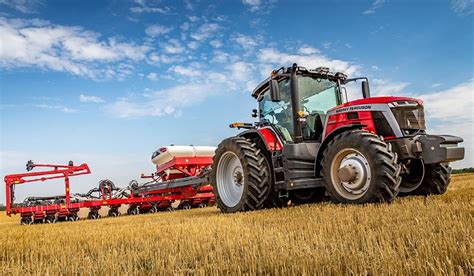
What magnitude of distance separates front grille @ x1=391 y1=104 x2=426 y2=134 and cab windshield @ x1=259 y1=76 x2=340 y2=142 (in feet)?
4.62

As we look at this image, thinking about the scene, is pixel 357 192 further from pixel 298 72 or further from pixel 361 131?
pixel 298 72

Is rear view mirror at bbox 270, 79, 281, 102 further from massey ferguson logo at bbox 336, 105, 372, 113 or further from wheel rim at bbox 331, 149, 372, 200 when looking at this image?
wheel rim at bbox 331, 149, 372, 200

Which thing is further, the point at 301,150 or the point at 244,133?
the point at 244,133

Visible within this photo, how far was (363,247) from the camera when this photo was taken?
2852 mm

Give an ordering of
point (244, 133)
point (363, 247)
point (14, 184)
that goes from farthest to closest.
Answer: point (14, 184)
point (244, 133)
point (363, 247)

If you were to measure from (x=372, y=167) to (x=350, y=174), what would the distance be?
0.39m

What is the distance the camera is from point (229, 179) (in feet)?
27.6

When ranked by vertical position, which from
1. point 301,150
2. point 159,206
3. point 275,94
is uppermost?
point 275,94

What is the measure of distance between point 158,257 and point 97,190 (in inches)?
463

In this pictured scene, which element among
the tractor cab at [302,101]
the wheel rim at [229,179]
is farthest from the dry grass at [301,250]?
the wheel rim at [229,179]

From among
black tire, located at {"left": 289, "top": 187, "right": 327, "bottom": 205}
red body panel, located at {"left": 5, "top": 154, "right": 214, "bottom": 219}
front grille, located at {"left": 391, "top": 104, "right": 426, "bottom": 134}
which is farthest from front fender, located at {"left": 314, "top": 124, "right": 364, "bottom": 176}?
red body panel, located at {"left": 5, "top": 154, "right": 214, "bottom": 219}

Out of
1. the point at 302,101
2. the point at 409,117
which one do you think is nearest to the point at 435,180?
the point at 409,117

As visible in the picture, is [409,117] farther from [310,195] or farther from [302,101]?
[310,195]

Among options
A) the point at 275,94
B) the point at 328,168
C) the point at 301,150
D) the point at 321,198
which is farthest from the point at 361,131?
the point at 321,198
